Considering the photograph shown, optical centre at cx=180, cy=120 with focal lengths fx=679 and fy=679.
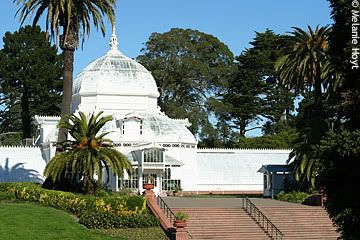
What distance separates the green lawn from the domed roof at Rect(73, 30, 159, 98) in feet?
87.4

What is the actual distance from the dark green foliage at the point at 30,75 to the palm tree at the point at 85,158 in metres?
40.8

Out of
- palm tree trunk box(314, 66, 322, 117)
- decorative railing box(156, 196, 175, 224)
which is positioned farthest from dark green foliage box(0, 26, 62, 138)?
decorative railing box(156, 196, 175, 224)

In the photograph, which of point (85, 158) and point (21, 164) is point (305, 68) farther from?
point (21, 164)

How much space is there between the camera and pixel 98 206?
3359 centimetres

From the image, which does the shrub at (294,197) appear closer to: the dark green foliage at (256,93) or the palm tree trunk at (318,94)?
the palm tree trunk at (318,94)

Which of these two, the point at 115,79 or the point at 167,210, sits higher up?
the point at 115,79

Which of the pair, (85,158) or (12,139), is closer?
(85,158)

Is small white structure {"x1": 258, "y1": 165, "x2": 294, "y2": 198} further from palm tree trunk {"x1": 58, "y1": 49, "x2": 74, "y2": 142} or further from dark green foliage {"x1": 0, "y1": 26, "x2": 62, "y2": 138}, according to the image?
dark green foliage {"x1": 0, "y1": 26, "x2": 62, "y2": 138}

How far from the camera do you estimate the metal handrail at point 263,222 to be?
3318cm

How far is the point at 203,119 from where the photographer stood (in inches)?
3031

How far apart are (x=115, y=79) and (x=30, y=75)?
69.2 feet

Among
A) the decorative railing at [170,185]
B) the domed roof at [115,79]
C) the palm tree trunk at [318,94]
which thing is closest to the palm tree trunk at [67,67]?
the palm tree trunk at [318,94]

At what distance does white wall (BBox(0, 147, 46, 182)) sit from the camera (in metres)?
54.0

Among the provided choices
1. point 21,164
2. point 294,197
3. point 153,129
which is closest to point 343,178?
point 294,197
